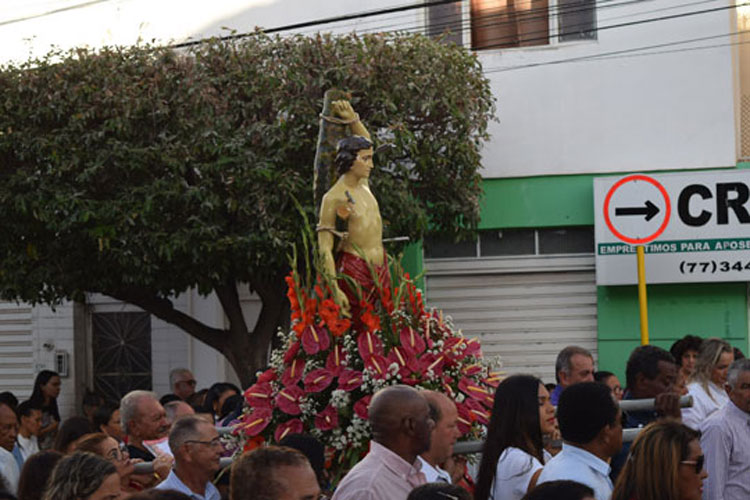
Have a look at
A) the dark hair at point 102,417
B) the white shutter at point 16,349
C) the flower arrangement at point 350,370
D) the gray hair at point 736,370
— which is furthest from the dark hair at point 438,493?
the white shutter at point 16,349

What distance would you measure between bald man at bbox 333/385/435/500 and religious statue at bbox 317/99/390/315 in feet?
5.91

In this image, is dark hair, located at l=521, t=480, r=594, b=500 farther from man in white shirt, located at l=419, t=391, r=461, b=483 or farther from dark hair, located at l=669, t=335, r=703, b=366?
dark hair, located at l=669, t=335, r=703, b=366

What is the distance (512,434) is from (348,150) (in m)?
2.13

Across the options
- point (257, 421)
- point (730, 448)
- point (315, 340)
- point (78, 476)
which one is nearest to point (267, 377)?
point (257, 421)

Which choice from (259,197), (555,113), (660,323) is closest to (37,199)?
(259,197)

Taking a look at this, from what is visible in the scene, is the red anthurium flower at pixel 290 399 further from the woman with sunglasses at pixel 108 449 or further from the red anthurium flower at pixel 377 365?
the woman with sunglasses at pixel 108 449

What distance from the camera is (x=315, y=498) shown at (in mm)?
4137

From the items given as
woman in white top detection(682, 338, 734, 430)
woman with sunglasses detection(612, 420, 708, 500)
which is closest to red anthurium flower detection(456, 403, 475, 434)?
woman with sunglasses detection(612, 420, 708, 500)

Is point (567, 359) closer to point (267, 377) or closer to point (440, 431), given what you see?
point (267, 377)

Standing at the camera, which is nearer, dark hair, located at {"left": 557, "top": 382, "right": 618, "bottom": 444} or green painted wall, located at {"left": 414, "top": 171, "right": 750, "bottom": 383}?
dark hair, located at {"left": 557, "top": 382, "right": 618, "bottom": 444}

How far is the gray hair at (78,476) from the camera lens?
4.75 metres

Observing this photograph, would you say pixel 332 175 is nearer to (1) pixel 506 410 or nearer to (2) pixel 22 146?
(1) pixel 506 410

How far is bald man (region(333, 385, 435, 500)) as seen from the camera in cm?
480

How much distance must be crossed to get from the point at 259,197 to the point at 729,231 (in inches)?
230
